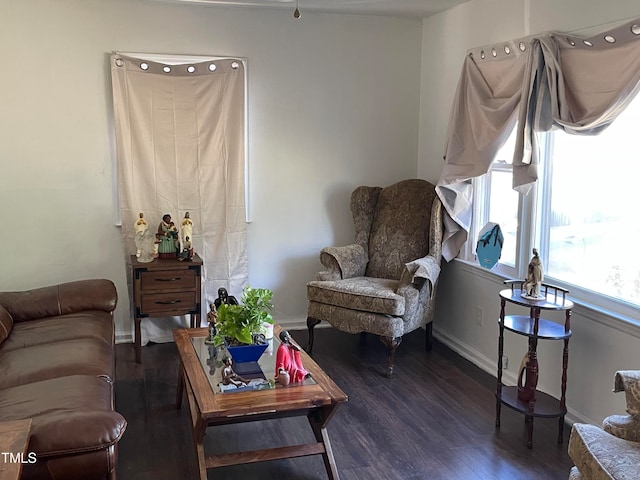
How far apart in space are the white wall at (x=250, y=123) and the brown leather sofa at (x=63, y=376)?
0.74 m

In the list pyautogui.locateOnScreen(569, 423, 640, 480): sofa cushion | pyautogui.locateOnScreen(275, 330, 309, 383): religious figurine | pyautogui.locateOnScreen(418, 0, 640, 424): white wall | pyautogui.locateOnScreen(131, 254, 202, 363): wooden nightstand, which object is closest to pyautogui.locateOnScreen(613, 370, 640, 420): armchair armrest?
pyautogui.locateOnScreen(569, 423, 640, 480): sofa cushion

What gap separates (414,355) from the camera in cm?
432

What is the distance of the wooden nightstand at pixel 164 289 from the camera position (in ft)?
13.3

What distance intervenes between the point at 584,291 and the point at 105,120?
128 inches

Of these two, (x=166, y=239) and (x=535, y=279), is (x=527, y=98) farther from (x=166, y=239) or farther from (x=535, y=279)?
(x=166, y=239)

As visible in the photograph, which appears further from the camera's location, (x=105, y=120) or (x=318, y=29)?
(x=318, y=29)

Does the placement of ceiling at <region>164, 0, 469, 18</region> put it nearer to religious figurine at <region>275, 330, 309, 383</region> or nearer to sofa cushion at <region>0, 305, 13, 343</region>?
sofa cushion at <region>0, 305, 13, 343</region>

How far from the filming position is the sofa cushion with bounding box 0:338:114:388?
2.69 meters

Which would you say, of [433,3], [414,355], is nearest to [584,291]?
[414,355]

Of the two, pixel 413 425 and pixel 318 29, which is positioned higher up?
pixel 318 29

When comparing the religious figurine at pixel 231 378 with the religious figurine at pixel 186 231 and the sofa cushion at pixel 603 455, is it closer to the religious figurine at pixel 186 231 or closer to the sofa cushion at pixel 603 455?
the sofa cushion at pixel 603 455

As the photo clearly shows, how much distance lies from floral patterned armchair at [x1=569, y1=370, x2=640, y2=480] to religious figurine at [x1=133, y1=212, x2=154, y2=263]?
9.61ft

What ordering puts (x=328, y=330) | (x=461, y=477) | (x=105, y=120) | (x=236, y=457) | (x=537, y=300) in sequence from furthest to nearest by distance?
(x=328, y=330)
(x=105, y=120)
(x=537, y=300)
(x=461, y=477)
(x=236, y=457)

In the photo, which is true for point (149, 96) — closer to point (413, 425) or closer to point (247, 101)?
point (247, 101)
